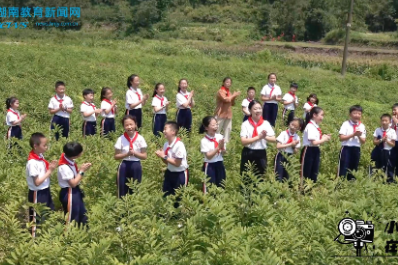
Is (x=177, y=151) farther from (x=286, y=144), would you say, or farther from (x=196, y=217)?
(x=286, y=144)

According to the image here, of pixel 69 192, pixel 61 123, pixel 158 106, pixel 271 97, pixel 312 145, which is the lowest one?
pixel 69 192

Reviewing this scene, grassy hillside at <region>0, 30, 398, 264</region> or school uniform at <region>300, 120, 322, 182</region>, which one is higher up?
school uniform at <region>300, 120, 322, 182</region>

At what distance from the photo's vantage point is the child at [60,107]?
8695mm

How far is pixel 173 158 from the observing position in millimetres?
5715

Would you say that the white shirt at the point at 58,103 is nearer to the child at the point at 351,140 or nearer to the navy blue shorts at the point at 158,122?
the navy blue shorts at the point at 158,122

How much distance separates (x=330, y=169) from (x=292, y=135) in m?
1.92

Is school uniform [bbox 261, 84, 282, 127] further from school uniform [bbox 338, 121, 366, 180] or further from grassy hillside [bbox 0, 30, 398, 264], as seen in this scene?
school uniform [bbox 338, 121, 366, 180]

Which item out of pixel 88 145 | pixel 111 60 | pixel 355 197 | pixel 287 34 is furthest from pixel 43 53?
pixel 287 34

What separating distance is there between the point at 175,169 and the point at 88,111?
11.0 feet

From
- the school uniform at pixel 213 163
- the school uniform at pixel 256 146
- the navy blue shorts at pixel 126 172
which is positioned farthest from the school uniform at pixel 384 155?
the navy blue shorts at pixel 126 172

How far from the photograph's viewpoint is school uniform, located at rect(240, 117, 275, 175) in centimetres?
639

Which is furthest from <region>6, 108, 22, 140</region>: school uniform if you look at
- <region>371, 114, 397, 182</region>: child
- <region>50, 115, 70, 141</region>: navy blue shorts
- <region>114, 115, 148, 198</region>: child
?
<region>371, 114, 397, 182</region>: child

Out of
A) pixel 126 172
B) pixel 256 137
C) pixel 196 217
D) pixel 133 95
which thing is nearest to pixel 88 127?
pixel 133 95

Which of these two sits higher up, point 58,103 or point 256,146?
point 58,103
